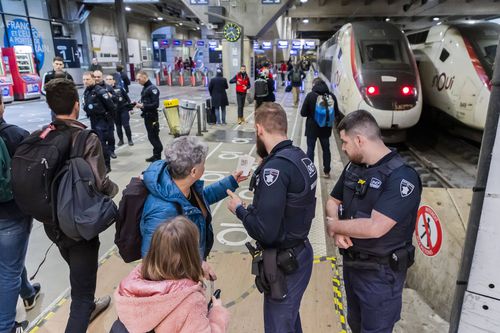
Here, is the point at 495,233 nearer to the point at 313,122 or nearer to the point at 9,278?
the point at 9,278

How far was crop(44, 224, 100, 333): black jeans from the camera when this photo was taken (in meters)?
2.46

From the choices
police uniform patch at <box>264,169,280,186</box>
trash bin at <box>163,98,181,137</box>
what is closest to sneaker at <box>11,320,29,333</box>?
police uniform patch at <box>264,169,280,186</box>

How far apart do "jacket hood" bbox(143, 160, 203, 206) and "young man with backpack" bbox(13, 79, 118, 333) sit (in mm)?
554

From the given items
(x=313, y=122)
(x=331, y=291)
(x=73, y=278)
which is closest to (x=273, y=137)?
(x=73, y=278)

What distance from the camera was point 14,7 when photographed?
19.0 meters

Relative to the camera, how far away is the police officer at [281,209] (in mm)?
2031

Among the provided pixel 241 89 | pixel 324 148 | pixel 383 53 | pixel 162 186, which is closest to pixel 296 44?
→ pixel 241 89

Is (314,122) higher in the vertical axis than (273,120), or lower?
lower

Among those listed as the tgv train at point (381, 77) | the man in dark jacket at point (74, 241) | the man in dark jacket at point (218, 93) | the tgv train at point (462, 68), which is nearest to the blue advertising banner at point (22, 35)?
the man in dark jacket at point (218, 93)

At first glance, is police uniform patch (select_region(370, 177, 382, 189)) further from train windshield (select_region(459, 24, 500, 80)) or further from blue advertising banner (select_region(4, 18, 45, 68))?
blue advertising banner (select_region(4, 18, 45, 68))

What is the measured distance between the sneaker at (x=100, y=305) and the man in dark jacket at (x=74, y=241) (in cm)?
63

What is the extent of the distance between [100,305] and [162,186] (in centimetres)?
190

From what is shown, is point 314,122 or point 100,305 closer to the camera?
point 100,305

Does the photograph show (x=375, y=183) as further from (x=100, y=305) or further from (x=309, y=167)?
(x=100, y=305)
